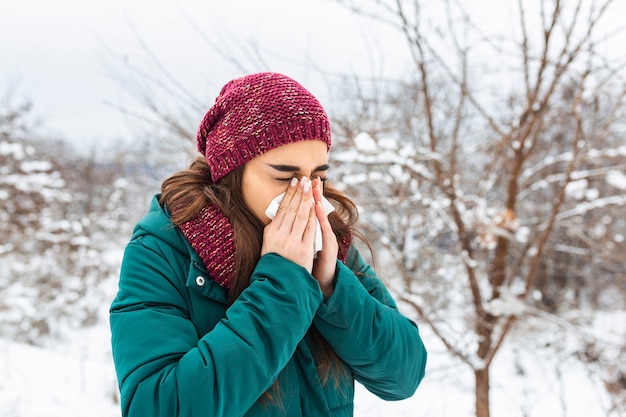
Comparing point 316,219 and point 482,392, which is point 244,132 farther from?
point 482,392

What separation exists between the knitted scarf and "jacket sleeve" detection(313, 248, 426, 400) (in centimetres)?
24

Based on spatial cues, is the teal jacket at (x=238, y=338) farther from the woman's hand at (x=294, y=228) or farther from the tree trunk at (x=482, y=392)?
the tree trunk at (x=482, y=392)

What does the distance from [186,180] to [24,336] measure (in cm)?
939

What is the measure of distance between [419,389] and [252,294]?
452 centimetres

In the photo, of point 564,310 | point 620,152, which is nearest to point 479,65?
point 620,152

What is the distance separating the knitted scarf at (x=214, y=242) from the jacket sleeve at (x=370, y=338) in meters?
0.24

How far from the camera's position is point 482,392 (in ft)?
8.46

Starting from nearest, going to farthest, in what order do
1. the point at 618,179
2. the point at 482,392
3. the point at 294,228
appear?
the point at 294,228, the point at 482,392, the point at 618,179

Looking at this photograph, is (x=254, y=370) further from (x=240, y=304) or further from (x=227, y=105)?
(x=227, y=105)

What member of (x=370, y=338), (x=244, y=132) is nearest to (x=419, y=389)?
(x=370, y=338)

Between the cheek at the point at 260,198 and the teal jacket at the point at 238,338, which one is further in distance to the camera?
the cheek at the point at 260,198

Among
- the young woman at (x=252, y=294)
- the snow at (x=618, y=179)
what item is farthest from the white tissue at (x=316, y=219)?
the snow at (x=618, y=179)

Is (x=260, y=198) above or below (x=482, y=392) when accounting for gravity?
above

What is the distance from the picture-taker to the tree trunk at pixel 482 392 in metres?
2.54
